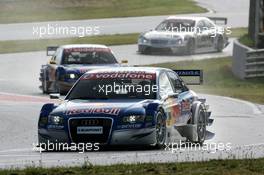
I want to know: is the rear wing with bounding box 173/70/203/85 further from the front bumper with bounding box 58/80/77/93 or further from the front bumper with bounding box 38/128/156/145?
the front bumper with bounding box 58/80/77/93

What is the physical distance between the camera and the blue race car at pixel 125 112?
47.7 ft

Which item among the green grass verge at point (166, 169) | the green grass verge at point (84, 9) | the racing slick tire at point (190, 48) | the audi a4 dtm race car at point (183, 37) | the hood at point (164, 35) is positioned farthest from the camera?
the green grass verge at point (84, 9)

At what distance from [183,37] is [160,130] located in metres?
25.2

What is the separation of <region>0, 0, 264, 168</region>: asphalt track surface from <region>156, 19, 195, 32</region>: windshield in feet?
26.7

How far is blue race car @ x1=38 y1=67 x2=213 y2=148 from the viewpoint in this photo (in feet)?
47.7

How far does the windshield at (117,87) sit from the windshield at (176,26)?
964 inches

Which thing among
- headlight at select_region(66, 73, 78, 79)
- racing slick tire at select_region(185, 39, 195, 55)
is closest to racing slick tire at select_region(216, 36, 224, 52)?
racing slick tire at select_region(185, 39, 195, 55)

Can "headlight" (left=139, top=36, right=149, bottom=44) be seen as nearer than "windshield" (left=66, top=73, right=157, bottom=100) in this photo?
No

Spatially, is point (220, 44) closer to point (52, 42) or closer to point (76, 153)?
point (52, 42)

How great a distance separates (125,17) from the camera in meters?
54.2

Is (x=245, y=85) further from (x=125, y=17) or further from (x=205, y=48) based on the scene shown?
(x=125, y=17)

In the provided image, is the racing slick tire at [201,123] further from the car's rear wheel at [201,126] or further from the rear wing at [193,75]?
the rear wing at [193,75]

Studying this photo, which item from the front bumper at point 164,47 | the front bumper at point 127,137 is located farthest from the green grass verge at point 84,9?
the front bumper at point 127,137

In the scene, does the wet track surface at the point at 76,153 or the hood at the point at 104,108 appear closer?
the wet track surface at the point at 76,153
